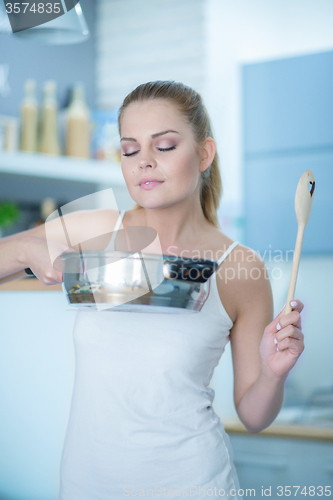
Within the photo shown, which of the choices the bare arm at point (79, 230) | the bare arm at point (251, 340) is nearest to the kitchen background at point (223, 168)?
the bare arm at point (79, 230)

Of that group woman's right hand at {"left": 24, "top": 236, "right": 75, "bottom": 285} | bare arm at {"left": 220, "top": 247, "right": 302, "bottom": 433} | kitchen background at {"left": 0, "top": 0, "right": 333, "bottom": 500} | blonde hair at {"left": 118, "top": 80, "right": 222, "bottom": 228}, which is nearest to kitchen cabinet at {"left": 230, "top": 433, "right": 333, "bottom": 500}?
kitchen background at {"left": 0, "top": 0, "right": 333, "bottom": 500}

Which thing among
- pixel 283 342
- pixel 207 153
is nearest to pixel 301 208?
pixel 283 342

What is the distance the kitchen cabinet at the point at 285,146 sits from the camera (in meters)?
2.24

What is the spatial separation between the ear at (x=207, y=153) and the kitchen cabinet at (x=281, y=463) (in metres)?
1.14

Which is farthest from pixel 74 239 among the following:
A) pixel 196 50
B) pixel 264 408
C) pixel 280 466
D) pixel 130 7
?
pixel 130 7

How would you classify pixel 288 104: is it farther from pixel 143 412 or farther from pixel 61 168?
pixel 143 412

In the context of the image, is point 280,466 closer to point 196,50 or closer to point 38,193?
point 38,193

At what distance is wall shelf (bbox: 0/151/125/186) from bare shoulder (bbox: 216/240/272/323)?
1.53 metres

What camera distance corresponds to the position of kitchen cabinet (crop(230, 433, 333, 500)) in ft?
5.53

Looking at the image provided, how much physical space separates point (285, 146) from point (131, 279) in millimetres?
1873

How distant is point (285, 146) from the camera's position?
2.32 m

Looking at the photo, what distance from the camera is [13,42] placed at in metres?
2.66

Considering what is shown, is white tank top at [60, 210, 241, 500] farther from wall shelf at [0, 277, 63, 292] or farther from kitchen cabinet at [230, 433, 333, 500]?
kitchen cabinet at [230, 433, 333, 500]

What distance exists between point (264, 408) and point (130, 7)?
2.62m
